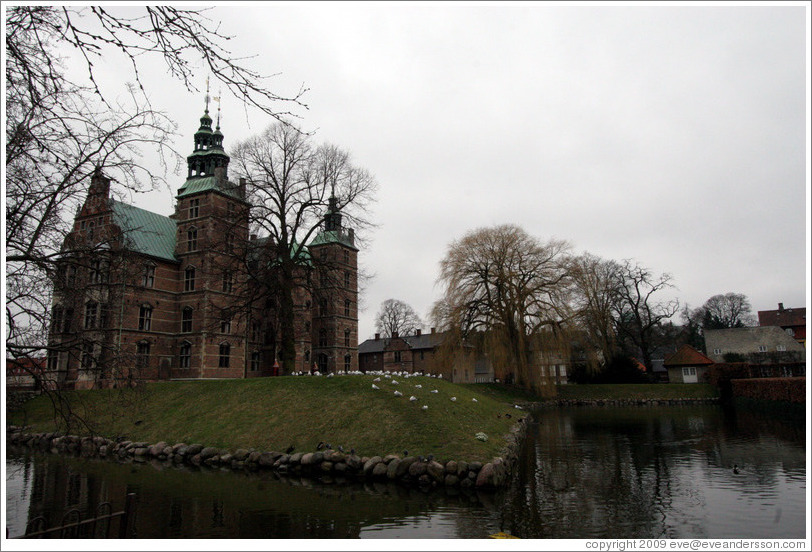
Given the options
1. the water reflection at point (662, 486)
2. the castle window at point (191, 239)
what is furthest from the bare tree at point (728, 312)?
the castle window at point (191, 239)

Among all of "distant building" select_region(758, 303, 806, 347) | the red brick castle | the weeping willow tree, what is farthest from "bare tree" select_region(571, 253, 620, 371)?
"distant building" select_region(758, 303, 806, 347)

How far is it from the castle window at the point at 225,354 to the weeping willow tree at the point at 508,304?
1689cm

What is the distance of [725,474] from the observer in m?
13.0

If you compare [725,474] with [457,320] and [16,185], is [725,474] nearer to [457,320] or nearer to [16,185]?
[16,185]

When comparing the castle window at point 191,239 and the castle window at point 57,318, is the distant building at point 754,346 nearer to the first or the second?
the castle window at point 191,239

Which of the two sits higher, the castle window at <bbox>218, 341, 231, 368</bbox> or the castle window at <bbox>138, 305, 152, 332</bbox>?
the castle window at <bbox>138, 305, 152, 332</bbox>

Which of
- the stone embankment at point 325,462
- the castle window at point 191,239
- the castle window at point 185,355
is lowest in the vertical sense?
the stone embankment at point 325,462

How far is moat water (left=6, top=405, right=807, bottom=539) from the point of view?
9.02m

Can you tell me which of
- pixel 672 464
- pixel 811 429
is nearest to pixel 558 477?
pixel 672 464

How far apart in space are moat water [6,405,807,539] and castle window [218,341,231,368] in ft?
64.8

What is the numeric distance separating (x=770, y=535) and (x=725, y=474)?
5400 mm

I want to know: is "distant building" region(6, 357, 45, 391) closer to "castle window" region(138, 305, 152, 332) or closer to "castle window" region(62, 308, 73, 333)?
"castle window" region(62, 308, 73, 333)

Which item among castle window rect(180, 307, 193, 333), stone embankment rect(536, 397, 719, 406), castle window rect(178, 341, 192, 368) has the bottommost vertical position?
stone embankment rect(536, 397, 719, 406)

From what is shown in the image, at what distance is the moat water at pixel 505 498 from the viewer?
902 centimetres
